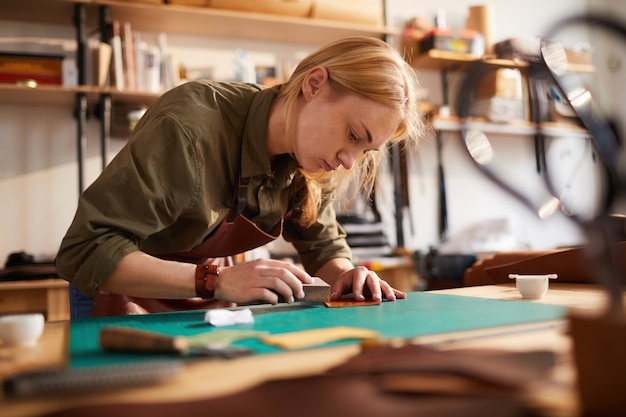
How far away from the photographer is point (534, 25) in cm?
404

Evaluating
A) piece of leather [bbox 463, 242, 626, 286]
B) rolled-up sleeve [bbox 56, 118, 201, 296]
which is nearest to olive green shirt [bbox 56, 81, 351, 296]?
rolled-up sleeve [bbox 56, 118, 201, 296]

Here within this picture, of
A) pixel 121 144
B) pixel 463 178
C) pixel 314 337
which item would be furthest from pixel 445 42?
pixel 314 337

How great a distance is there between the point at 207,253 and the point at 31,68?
1721 millimetres

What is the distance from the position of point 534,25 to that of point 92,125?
10.1 feet

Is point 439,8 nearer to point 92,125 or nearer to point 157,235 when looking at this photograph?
point 92,125

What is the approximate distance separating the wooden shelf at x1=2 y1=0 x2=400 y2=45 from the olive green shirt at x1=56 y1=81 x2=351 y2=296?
4.96ft

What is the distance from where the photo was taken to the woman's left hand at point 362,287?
120 centimetres

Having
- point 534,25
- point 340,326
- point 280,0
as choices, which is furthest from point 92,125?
point 534,25

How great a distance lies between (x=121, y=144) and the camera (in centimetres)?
297

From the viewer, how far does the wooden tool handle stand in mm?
633

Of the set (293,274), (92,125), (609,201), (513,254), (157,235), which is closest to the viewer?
(609,201)

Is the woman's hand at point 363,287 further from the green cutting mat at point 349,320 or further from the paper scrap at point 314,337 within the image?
the paper scrap at point 314,337

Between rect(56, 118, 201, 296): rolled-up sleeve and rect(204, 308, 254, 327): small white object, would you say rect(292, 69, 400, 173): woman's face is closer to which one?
rect(56, 118, 201, 296): rolled-up sleeve

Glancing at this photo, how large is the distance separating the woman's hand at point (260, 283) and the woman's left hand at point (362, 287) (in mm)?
175
